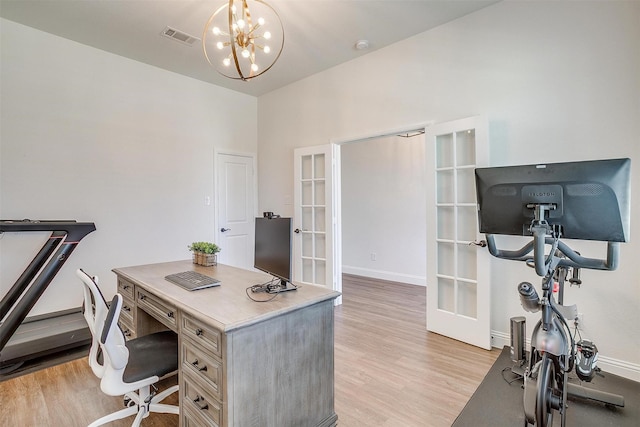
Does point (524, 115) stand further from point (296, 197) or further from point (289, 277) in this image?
point (296, 197)

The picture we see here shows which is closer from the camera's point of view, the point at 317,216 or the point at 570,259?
the point at 570,259

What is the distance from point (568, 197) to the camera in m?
1.42

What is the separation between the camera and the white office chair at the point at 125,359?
4.86ft

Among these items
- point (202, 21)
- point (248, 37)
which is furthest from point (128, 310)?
point (202, 21)

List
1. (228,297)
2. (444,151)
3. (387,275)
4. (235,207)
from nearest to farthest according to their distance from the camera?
(228,297) < (444,151) < (235,207) < (387,275)

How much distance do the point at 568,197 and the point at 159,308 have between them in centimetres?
223

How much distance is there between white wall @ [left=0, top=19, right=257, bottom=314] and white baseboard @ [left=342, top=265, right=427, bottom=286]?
2768 mm

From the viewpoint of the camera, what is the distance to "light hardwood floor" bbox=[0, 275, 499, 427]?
6.35 feet

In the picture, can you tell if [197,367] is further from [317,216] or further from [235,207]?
[235,207]

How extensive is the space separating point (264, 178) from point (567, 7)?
158 inches

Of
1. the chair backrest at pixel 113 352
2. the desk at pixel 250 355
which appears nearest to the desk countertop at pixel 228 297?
the desk at pixel 250 355

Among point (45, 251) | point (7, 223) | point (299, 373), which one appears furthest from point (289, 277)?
point (7, 223)

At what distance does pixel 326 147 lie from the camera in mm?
4078

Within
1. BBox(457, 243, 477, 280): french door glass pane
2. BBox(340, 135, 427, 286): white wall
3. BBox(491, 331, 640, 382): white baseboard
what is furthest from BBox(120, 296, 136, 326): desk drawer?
BBox(340, 135, 427, 286): white wall
